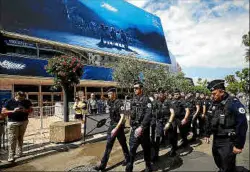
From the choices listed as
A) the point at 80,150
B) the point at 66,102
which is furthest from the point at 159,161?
the point at 66,102

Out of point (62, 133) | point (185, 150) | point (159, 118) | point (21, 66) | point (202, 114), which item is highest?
point (21, 66)

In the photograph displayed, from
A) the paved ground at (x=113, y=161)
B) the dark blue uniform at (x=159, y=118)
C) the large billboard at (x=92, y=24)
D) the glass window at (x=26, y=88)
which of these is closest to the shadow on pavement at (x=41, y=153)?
the paved ground at (x=113, y=161)

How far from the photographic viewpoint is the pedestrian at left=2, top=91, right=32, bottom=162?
7.04 metres

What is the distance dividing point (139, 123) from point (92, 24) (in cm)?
2670

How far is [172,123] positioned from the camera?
7848 millimetres

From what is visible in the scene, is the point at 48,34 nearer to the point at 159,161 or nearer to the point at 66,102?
the point at 66,102

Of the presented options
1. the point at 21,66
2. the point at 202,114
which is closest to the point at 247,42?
the point at 202,114

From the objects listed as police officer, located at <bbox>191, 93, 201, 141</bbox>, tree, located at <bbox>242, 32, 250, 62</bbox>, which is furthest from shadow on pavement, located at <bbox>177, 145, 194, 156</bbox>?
tree, located at <bbox>242, 32, 250, 62</bbox>

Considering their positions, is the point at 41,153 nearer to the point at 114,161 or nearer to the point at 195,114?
the point at 114,161

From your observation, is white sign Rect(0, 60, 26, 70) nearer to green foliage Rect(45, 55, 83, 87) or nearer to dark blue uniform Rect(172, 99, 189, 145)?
green foliage Rect(45, 55, 83, 87)

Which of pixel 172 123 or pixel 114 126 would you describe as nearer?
pixel 114 126

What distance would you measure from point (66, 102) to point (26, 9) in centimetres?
1658

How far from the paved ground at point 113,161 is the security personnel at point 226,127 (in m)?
1.86

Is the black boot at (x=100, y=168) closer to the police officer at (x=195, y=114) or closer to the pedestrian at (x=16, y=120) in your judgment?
the pedestrian at (x=16, y=120)
